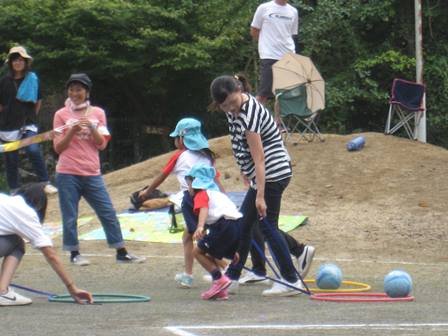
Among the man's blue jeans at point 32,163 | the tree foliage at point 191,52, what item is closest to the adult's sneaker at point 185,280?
the man's blue jeans at point 32,163

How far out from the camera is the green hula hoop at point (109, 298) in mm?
7984

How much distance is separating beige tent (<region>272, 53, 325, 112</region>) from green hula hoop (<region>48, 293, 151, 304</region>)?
20.3 feet

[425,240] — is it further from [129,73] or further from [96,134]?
[129,73]

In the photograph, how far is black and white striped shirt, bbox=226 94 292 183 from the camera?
318 inches

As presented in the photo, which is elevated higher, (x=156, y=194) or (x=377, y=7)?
(x=377, y=7)

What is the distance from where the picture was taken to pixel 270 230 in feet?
27.1

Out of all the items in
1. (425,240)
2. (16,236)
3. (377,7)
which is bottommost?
(425,240)

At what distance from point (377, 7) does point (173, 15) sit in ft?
15.4

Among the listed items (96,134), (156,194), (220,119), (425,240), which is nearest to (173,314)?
(96,134)

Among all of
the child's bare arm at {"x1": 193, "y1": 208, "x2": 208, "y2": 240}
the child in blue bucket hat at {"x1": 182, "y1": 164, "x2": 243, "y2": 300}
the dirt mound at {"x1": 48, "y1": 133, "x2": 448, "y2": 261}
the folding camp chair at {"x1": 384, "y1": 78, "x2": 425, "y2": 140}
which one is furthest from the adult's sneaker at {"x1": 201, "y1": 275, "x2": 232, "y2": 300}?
the folding camp chair at {"x1": 384, "y1": 78, "x2": 425, "y2": 140}

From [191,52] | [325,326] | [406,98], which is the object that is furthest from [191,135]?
[191,52]

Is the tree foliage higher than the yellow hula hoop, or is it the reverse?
the tree foliage

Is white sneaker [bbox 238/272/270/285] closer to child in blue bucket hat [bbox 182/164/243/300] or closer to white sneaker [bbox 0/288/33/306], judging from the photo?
child in blue bucket hat [bbox 182/164/243/300]

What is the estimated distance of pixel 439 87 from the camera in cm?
2200
